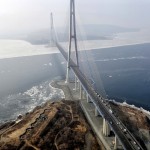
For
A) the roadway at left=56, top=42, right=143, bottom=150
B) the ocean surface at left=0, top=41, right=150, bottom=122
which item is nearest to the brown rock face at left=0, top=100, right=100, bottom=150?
the roadway at left=56, top=42, right=143, bottom=150

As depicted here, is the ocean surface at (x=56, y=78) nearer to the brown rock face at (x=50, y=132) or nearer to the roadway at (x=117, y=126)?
the brown rock face at (x=50, y=132)

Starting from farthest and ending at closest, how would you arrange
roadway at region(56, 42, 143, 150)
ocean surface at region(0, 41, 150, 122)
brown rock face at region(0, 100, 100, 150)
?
ocean surface at region(0, 41, 150, 122), brown rock face at region(0, 100, 100, 150), roadway at region(56, 42, 143, 150)

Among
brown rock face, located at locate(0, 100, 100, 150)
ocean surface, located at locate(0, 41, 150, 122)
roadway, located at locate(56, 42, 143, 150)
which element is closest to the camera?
roadway, located at locate(56, 42, 143, 150)

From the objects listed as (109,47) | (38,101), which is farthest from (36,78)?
(109,47)

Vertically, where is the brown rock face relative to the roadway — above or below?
below

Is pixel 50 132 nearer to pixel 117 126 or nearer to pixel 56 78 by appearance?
pixel 117 126

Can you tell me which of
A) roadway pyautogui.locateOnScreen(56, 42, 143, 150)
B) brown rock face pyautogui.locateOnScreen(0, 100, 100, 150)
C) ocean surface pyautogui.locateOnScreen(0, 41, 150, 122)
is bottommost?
ocean surface pyautogui.locateOnScreen(0, 41, 150, 122)

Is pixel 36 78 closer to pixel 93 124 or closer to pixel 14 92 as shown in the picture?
pixel 14 92

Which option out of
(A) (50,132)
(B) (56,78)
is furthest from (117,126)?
(B) (56,78)

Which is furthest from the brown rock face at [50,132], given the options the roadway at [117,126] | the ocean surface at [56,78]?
the ocean surface at [56,78]

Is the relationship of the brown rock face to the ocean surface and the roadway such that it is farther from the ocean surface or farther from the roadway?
the ocean surface
